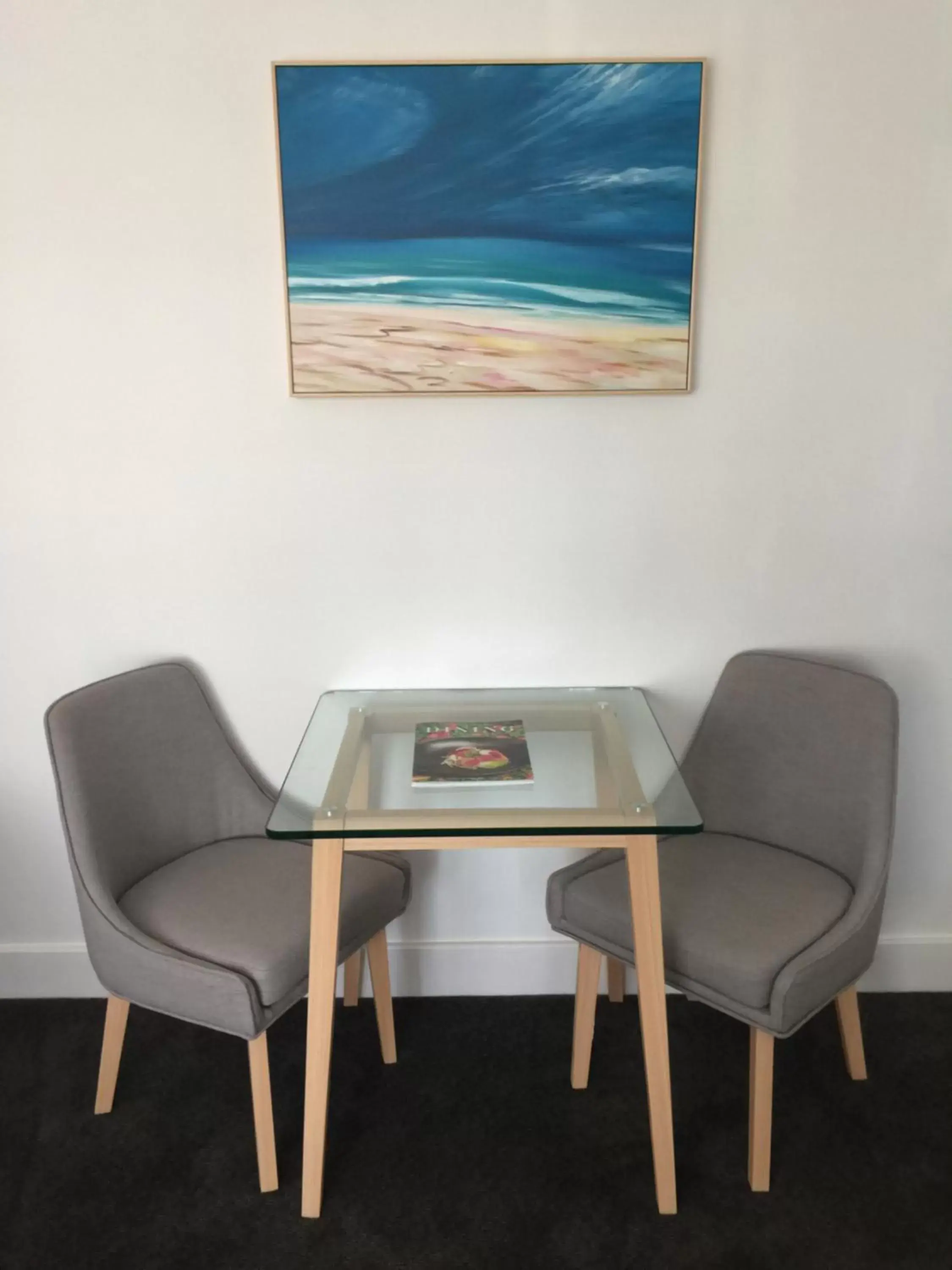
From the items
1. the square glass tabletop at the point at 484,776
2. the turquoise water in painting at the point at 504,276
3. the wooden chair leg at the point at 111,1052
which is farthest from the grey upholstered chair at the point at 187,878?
the turquoise water in painting at the point at 504,276

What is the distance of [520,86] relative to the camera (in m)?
1.87

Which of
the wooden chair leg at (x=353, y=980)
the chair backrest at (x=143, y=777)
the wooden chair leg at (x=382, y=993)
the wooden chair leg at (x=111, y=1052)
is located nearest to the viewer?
the chair backrest at (x=143, y=777)

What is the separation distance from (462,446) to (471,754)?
27.7 inches

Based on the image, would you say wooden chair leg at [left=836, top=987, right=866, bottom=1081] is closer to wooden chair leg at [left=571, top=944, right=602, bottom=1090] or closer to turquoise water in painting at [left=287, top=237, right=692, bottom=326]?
wooden chair leg at [left=571, top=944, right=602, bottom=1090]

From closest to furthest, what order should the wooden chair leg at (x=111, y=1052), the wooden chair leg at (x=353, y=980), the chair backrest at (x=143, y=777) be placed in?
the chair backrest at (x=143, y=777), the wooden chair leg at (x=111, y=1052), the wooden chair leg at (x=353, y=980)

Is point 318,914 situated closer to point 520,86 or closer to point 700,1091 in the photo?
point 700,1091

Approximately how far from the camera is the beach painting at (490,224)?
1871 mm

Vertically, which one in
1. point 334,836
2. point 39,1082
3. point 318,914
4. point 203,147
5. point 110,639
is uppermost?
point 203,147

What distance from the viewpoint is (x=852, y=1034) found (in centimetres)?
202

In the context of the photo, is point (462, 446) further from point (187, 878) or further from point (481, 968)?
point (481, 968)

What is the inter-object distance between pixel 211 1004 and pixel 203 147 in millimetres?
1688

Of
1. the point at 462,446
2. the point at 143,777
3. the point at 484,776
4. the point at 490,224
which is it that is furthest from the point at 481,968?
the point at 490,224

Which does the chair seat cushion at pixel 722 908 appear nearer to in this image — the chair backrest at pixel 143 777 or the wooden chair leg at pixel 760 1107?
the wooden chair leg at pixel 760 1107

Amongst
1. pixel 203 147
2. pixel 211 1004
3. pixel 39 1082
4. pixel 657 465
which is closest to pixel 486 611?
pixel 657 465
